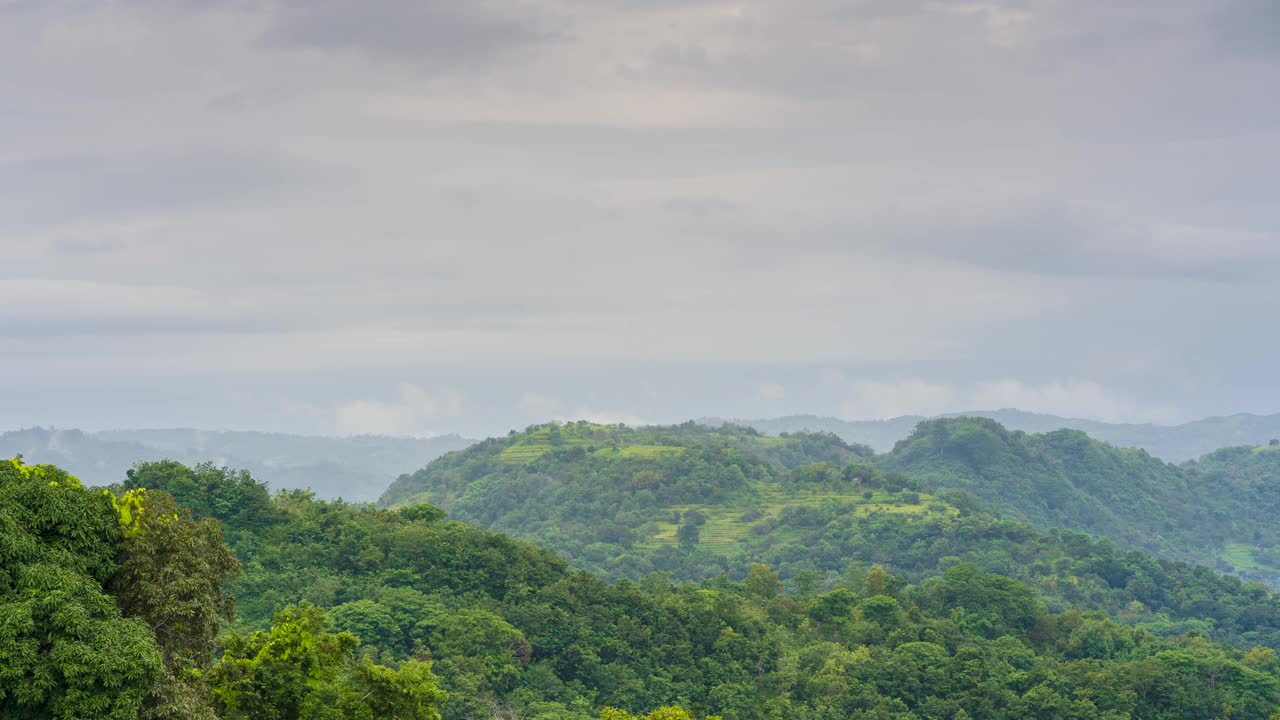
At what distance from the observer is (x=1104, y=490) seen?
164m

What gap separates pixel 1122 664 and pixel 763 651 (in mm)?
17103

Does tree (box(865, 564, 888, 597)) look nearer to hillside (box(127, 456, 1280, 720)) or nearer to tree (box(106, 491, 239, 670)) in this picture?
hillside (box(127, 456, 1280, 720))

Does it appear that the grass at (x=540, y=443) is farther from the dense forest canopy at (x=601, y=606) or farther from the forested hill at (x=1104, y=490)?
the forested hill at (x=1104, y=490)

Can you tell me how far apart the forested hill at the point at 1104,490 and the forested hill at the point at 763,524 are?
2792cm

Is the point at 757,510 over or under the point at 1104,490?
under

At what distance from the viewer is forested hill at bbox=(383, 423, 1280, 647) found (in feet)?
311

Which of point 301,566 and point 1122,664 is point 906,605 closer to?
point 1122,664

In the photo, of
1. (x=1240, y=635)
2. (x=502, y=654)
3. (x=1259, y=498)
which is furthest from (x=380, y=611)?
(x=1259, y=498)

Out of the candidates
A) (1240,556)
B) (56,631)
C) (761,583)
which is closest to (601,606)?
(761,583)

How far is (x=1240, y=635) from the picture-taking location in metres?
87.0

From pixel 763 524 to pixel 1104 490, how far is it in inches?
2562

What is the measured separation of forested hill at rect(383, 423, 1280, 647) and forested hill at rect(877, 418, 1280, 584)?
27.9 metres

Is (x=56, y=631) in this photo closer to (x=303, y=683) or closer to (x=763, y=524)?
(x=303, y=683)

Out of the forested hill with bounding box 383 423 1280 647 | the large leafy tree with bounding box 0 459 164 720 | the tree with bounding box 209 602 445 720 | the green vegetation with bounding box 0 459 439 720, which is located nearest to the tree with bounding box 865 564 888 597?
the forested hill with bounding box 383 423 1280 647
